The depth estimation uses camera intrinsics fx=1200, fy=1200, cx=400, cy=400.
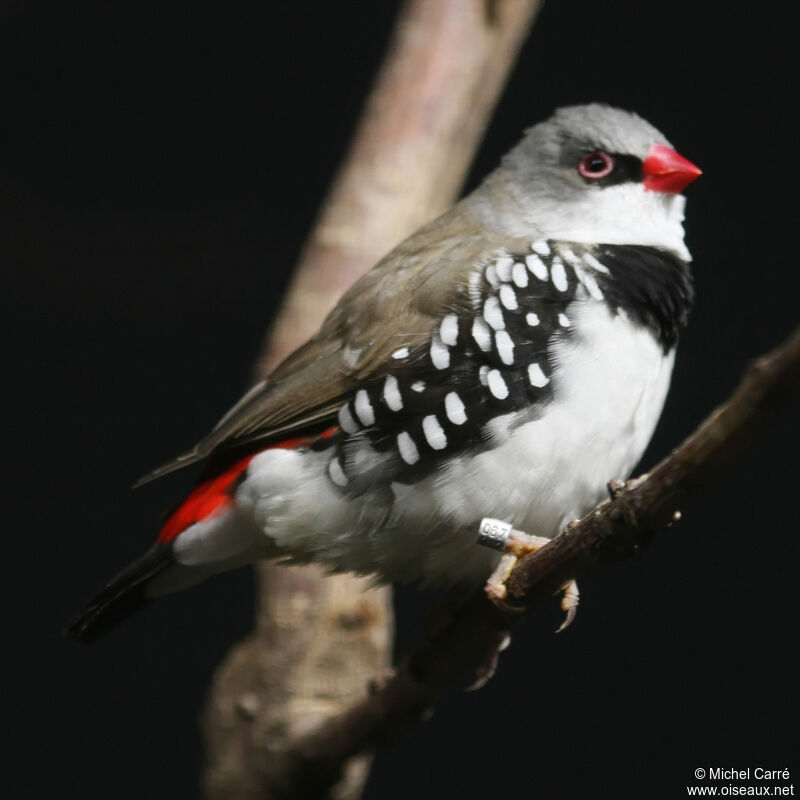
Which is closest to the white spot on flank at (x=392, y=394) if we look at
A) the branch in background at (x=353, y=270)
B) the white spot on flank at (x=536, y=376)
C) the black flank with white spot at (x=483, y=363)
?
the black flank with white spot at (x=483, y=363)

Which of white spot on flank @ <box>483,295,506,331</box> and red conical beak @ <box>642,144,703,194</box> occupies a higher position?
red conical beak @ <box>642,144,703,194</box>

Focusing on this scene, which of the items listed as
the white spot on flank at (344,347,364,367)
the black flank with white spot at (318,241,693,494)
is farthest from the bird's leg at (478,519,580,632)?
the white spot on flank at (344,347,364,367)

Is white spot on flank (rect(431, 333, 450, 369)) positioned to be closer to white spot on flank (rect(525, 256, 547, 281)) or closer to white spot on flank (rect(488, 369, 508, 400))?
white spot on flank (rect(488, 369, 508, 400))

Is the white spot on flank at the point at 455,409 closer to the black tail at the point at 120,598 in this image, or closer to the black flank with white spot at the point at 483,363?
the black flank with white spot at the point at 483,363

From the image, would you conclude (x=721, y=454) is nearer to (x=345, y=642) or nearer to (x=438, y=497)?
(x=438, y=497)

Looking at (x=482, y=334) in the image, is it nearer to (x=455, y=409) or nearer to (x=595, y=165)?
(x=455, y=409)

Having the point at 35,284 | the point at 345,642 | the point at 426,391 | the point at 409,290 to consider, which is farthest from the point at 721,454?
the point at 35,284

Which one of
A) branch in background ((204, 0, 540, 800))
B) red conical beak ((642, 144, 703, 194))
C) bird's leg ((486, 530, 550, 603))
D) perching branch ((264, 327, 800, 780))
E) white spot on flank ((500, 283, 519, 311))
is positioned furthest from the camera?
branch in background ((204, 0, 540, 800))
